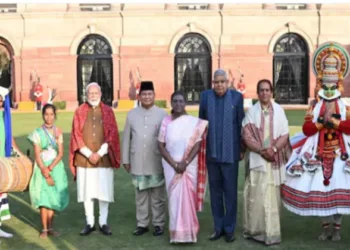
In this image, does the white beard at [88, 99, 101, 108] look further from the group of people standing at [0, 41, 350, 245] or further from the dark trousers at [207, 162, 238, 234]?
the dark trousers at [207, 162, 238, 234]

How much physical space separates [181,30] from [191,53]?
1510 millimetres

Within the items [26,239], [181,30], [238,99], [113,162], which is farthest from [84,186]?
[181,30]

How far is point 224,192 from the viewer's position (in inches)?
260

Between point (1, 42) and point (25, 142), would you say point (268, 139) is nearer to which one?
point (25, 142)

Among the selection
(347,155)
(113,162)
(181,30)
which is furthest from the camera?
(181,30)

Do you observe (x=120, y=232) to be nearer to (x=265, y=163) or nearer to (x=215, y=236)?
(x=215, y=236)

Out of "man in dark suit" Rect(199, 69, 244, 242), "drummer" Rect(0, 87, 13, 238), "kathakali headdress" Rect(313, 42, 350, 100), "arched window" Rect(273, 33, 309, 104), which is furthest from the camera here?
"arched window" Rect(273, 33, 309, 104)

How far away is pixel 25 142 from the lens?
15.1 m

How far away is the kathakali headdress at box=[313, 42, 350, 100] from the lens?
21.5ft

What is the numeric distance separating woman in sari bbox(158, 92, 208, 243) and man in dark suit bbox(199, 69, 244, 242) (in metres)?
0.19

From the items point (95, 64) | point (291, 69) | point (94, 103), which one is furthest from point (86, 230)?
point (291, 69)

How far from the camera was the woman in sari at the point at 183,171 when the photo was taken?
6305mm

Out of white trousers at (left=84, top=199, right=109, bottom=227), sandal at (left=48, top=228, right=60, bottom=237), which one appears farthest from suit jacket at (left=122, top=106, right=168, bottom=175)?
sandal at (left=48, top=228, right=60, bottom=237)

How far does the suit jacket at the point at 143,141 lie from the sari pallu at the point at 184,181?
0.33 metres
